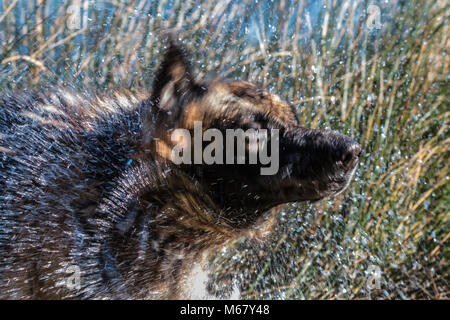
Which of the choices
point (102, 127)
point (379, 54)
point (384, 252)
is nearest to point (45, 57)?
point (102, 127)

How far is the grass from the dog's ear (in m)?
1.14

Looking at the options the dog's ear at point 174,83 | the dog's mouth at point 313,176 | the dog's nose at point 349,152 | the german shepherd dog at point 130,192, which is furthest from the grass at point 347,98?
the dog's nose at point 349,152

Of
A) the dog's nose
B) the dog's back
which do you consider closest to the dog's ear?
the dog's back

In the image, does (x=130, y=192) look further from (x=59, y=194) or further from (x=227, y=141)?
(x=227, y=141)

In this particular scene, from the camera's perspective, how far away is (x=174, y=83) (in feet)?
5.20

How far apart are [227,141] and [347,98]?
184 centimetres

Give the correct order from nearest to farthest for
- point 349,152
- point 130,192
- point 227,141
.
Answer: point 349,152, point 227,141, point 130,192

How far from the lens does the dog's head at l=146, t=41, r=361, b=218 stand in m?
1.41

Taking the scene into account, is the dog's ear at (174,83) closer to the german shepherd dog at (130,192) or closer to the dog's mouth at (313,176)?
the german shepherd dog at (130,192)

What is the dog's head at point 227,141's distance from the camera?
1.41 meters

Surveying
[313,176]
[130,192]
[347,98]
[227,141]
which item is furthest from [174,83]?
[347,98]

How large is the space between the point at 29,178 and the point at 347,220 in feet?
6.72

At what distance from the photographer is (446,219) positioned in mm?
3012

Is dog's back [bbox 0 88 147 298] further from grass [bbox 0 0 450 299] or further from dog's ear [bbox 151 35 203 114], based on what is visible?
grass [bbox 0 0 450 299]
